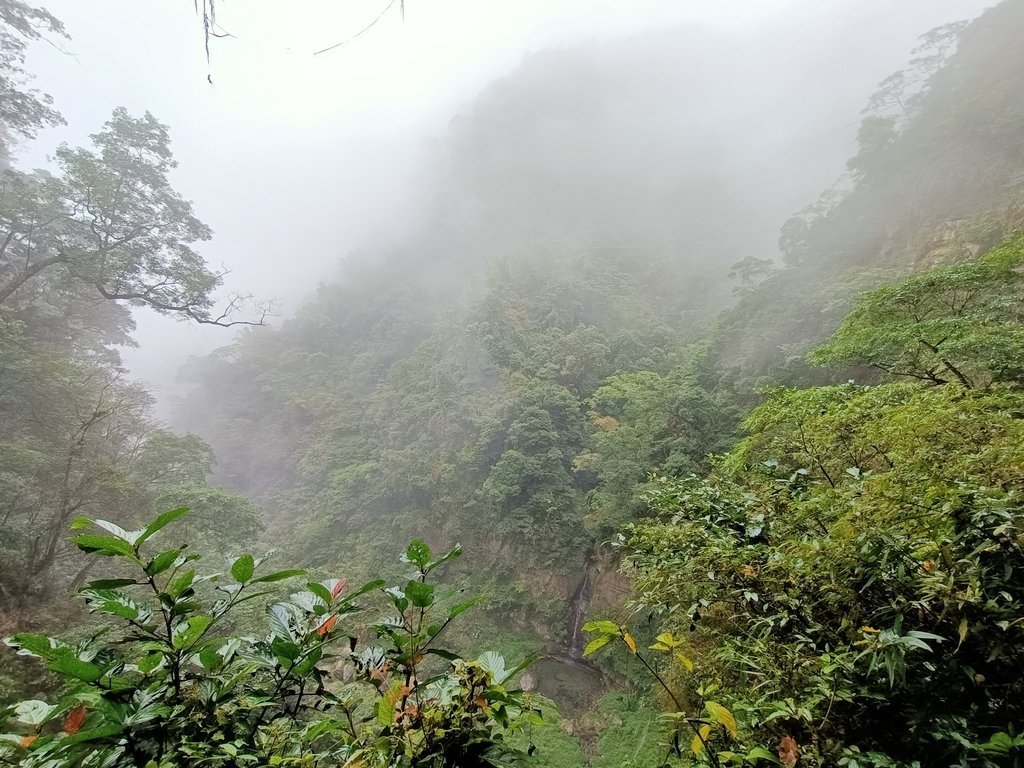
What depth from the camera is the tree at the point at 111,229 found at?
789 centimetres

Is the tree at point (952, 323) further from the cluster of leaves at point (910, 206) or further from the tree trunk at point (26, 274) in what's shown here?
the tree trunk at point (26, 274)

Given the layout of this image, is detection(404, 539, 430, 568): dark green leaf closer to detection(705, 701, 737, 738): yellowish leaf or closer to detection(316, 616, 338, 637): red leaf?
detection(316, 616, 338, 637): red leaf

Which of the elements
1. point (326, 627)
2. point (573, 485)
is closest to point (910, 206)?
point (573, 485)

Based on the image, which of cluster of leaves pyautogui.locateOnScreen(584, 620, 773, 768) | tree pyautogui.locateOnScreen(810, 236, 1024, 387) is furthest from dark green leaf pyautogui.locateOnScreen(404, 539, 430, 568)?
tree pyautogui.locateOnScreen(810, 236, 1024, 387)

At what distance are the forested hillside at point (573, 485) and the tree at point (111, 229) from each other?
0.06 meters

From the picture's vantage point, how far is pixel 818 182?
26266mm

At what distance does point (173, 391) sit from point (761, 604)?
43.7m

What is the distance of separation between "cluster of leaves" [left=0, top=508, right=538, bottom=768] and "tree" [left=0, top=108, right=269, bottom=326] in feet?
26.6

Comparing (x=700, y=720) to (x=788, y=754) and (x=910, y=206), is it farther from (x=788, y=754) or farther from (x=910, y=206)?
(x=910, y=206)

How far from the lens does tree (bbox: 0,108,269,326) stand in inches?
311

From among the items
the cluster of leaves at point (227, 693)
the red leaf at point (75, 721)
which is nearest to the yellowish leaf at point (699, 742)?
the cluster of leaves at point (227, 693)

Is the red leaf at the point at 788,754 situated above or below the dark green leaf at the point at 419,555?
below

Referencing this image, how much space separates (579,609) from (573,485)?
3.29 m

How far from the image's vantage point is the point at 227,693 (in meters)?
0.77
